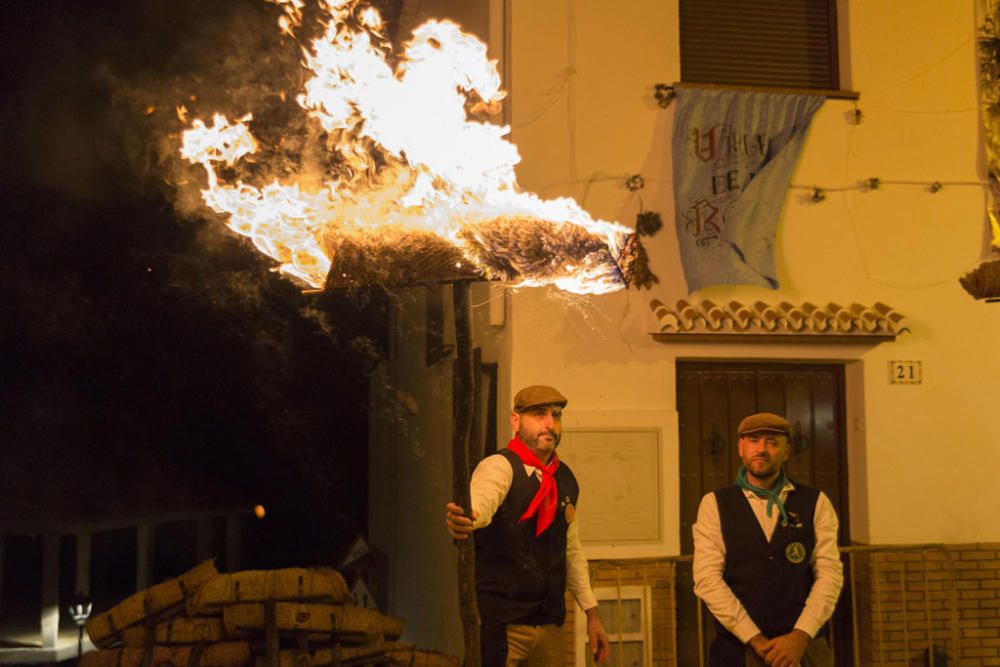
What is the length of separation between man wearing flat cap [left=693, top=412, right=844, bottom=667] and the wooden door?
3.34m

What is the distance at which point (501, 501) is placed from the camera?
5.11m

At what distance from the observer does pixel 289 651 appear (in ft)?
21.7

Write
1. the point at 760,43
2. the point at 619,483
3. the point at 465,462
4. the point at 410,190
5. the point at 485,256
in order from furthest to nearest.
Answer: the point at 760,43 < the point at 619,483 < the point at 410,190 < the point at 485,256 < the point at 465,462

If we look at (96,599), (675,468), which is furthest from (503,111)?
(96,599)

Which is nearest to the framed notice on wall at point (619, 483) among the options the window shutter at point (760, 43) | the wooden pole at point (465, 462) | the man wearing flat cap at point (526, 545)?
the man wearing flat cap at point (526, 545)

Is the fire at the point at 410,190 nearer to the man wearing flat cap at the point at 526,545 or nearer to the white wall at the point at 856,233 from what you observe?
the man wearing flat cap at the point at 526,545

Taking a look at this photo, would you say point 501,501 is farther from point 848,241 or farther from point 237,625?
point 848,241

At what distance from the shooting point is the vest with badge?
16.4ft

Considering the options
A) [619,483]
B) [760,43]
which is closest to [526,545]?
[619,483]

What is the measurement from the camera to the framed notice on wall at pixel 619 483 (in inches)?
320

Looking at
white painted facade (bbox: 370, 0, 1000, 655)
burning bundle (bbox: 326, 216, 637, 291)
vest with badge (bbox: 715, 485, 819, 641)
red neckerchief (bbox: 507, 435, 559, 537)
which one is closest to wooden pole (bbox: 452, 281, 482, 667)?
burning bundle (bbox: 326, 216, 637, 291)

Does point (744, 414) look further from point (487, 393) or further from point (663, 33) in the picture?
point (663, 33)

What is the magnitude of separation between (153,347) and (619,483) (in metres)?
11.2

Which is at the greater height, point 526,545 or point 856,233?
point 856,233
